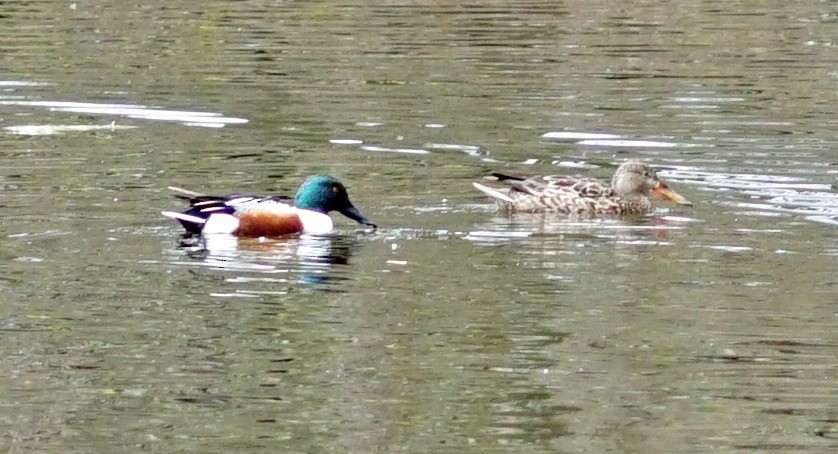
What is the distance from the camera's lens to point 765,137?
16.5 meters

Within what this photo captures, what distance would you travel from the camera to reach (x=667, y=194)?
1385 cm

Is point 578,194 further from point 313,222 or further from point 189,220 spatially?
point 189,220

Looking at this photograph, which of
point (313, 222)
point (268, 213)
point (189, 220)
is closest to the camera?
point (189, 220)

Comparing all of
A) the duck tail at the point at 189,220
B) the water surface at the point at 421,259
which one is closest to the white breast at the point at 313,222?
the water surface at the point at 421,259

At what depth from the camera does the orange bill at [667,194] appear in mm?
13781

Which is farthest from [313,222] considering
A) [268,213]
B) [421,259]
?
[421,259]

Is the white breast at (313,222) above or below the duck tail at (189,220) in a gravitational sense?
below

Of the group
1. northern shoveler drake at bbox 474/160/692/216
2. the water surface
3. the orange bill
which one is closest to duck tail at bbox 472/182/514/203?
northern shoveler drake at bbox 474/160/692/216

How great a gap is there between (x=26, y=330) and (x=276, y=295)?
4.86 ft

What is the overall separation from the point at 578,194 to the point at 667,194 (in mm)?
643

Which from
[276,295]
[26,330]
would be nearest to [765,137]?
A: [276,295]

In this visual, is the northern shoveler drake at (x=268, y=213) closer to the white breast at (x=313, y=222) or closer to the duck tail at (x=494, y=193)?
the white breast at (x=313, y=222)

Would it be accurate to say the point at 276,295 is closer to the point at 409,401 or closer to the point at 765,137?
the point at 409,401

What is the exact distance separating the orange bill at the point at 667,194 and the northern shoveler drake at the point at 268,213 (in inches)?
88.0
